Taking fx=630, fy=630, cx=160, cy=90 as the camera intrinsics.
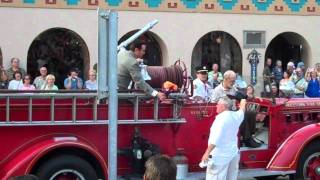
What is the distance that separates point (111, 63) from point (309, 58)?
56.2ft

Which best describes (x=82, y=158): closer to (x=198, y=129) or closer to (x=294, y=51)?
(x=198, y=129)

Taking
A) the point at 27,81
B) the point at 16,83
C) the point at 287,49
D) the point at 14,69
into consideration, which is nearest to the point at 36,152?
the point at 27,81

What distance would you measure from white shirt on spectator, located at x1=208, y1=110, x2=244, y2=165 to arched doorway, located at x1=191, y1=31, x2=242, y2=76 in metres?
12.6

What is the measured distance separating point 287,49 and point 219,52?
116 inches

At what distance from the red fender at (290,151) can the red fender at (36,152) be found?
8.27ft

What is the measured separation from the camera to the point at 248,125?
8883mm

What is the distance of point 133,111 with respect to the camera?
775cm

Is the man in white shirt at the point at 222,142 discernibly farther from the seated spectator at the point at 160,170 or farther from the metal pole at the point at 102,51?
the seated spectator at the point at 160,170

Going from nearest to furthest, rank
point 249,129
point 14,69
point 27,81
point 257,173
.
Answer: point 257,173 < point 249,129 < point 27,81 < point 14,69

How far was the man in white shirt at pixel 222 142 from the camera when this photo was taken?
23.9 feet

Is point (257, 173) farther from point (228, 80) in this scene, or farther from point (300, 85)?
point (300, 85)

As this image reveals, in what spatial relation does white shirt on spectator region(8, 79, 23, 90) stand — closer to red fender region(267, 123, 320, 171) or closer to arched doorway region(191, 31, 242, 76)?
red fender region(267, 123, 320, 171)

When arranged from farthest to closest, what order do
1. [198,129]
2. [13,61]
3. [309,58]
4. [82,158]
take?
1. [309,58]
2. [13,61]
3. [198,129]
4. [82,158]

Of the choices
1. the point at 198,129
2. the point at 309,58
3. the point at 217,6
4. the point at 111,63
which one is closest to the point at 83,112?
the point at 198,129
